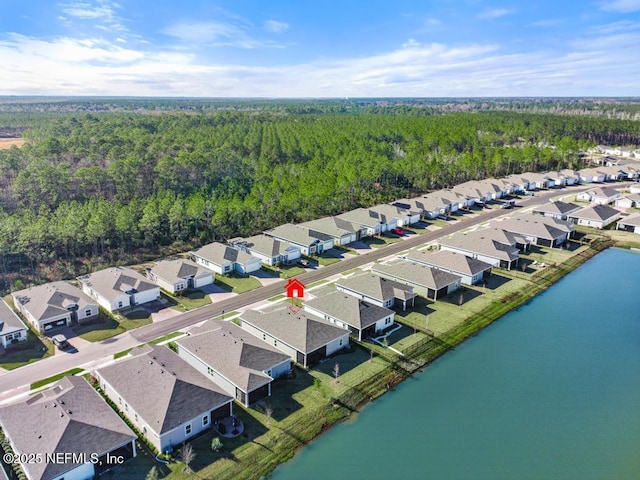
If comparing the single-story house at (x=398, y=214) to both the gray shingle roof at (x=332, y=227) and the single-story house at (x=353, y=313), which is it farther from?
the single-story house at (x=353, y=313)

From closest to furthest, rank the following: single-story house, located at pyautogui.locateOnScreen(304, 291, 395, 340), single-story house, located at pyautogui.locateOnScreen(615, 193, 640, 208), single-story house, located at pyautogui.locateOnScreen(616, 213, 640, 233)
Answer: single-story house, located at pyautogui.locateOnScreen(304, 291, 395, 340) < single-story house, located at pyautogui.locateOnScreen(616, 213, 640, 233) < single-story house, located at pyautogui.locateOnScreen(615, 193, 640, 208)

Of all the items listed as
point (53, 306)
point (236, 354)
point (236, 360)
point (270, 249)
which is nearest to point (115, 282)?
point (53, 306)

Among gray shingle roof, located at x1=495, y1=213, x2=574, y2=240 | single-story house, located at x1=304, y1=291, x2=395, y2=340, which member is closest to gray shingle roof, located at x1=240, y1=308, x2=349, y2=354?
single-story house, located at x1=304, y1=291, x2=395, y2=340

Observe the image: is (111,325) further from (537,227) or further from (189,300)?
(537,227)

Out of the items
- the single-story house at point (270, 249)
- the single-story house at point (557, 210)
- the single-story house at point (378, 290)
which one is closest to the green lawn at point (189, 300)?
the single-story house at point (270, 249)

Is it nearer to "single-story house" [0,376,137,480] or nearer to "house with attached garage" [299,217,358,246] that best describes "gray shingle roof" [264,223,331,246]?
"house with attached garage" [299,217,358,246]

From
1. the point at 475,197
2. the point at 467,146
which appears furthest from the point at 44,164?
the point at 467,146
